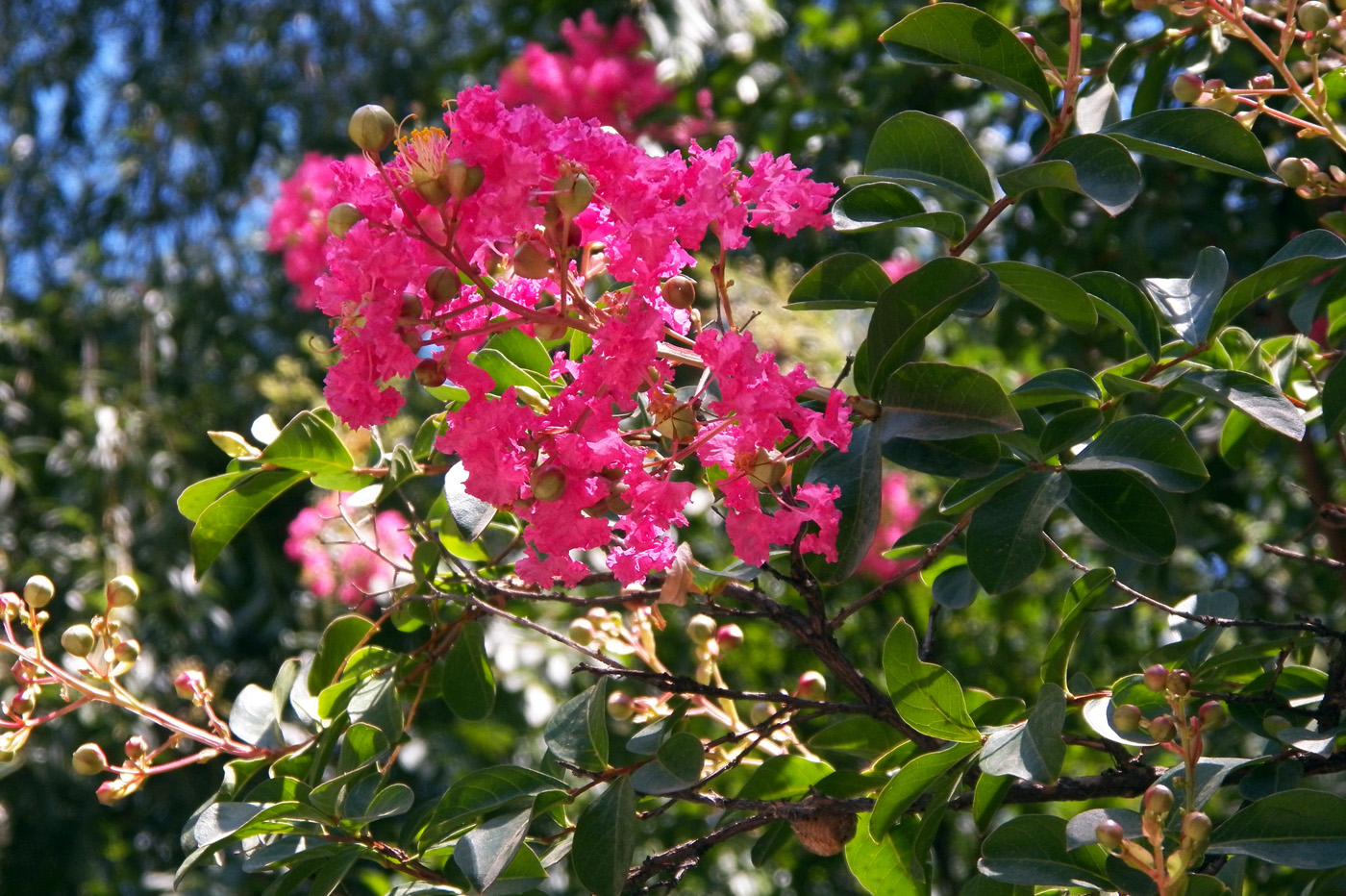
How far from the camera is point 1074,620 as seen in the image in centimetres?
75

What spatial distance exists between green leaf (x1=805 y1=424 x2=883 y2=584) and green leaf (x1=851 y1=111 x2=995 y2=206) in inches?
7.2

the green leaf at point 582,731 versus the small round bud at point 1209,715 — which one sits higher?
the small round bud at point 1209,715

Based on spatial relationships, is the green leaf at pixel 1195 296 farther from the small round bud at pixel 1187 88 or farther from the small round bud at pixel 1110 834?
the small round bud at pixel 1110 834

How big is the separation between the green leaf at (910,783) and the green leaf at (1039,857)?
54mm

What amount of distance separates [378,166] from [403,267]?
61 millimetres

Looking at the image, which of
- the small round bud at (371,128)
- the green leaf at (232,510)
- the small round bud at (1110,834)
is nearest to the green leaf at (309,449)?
the green leaf at (232,510)

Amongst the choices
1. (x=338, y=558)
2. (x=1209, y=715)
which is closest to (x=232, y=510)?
(x=1209, y=715)

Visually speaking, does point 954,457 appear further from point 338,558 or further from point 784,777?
point 338,558

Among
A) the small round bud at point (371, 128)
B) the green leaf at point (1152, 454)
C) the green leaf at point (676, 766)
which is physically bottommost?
the green leaf at point (676, 766)

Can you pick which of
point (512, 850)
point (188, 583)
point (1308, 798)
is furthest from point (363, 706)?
point (188, 583)

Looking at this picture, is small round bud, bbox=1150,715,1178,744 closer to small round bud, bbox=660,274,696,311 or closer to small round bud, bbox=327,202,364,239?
small round bud, bbox=660,274,696,311

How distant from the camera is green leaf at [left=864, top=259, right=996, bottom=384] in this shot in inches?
25.8

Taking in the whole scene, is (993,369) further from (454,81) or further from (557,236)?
(557,236)

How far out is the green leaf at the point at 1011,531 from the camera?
0.70m
